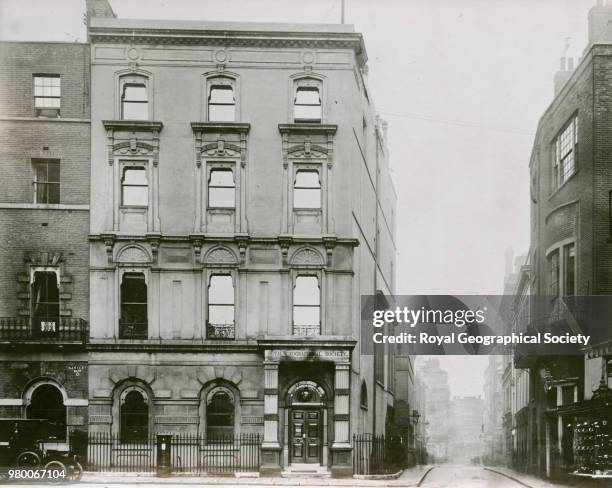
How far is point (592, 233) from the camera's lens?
27.5 m

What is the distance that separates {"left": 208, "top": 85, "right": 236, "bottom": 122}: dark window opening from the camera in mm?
27766

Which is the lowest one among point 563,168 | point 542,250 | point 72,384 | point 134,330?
point 72,384

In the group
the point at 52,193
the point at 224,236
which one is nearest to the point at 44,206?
the point at 52,193

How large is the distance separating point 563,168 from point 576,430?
891 cm

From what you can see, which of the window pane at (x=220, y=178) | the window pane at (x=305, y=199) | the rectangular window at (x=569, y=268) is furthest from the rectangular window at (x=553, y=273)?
the window pane at (x=220, y=178)

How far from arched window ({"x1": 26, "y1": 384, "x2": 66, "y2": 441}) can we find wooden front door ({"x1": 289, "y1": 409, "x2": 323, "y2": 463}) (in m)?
7.16

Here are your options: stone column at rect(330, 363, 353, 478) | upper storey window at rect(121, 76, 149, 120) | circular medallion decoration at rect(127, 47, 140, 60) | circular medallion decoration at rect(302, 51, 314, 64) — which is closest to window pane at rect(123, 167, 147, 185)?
upper storey window at rect(121, 76, 149, 120)

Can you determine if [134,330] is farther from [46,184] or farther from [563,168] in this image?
[563,168]

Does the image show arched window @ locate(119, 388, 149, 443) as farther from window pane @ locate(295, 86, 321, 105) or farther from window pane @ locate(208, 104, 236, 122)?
window pane @ locate(295, 86, 321, 105)

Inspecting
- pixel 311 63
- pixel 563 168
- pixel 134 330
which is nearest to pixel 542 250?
pixel 563 168

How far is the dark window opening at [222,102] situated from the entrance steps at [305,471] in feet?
36.0

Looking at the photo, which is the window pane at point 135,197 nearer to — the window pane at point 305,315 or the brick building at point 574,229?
the window pane at point 305,315

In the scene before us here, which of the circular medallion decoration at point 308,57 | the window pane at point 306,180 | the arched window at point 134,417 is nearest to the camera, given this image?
the arched window at point 134,417

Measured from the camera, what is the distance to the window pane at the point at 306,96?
91.6ft
